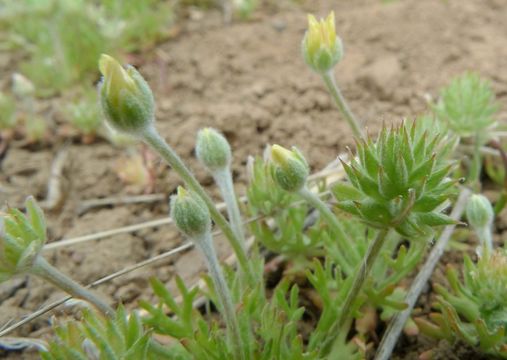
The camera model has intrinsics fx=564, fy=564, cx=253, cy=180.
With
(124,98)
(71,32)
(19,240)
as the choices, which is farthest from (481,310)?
(71,32)

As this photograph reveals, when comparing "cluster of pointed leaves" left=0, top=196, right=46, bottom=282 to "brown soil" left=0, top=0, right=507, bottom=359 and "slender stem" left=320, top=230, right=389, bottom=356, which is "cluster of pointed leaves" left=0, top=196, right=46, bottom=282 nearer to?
"brown soil" left=0, top=0, right=507, bottom=359

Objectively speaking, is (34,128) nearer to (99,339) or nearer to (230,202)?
(230,202)

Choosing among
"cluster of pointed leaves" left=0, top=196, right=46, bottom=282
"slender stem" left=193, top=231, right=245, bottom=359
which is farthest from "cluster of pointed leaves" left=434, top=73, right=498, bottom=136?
"cluster of pointed leaves" left=0, top=196, right=46, bottom=282

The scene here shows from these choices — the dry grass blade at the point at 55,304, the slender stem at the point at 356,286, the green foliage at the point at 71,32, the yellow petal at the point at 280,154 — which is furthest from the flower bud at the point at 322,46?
the green foliage at the point at 71,32

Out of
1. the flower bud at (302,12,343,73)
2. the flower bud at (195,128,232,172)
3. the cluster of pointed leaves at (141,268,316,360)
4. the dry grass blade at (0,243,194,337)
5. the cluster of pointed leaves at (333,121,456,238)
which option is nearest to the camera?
the cluster of pointed leaves at (333,121,456,238)

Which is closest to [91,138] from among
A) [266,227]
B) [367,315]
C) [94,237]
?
[94,237]

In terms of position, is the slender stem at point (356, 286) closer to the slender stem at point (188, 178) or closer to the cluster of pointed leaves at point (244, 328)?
the cluster of pointed leaves at point (244, 328)

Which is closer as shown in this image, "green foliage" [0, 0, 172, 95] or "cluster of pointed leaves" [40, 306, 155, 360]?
"cluster of pointed leaves" [40, 306, 155, 360]
